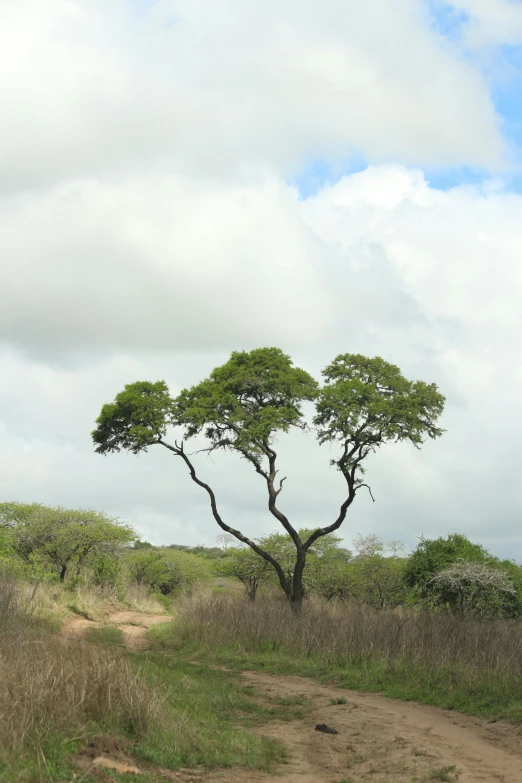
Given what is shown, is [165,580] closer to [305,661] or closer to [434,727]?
[305,661]

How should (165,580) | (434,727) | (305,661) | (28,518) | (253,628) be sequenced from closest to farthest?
(434,727) → (305,661) → (253,628) → (28,518) → (165,580)

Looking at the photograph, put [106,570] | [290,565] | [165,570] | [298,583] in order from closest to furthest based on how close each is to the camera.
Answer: [298,583] < [106,570] < [290,565] < [165,570]

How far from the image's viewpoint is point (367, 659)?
16.7 m

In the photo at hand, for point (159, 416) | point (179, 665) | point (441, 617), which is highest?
point (159, 416)

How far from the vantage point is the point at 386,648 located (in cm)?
1670

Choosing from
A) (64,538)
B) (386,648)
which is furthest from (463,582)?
(64,538)

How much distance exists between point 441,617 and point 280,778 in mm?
10422

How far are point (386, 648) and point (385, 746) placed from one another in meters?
6.94

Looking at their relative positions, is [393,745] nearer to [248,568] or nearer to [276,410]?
[276,410]

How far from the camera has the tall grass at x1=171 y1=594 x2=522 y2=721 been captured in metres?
13.5

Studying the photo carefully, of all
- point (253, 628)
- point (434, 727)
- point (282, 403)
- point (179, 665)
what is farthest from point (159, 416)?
point (434, 727)

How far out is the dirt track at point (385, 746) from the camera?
8492 mm

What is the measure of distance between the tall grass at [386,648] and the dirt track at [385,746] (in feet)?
2.83

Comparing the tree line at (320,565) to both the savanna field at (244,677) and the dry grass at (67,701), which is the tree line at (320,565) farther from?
the dry grass at (67,701)
